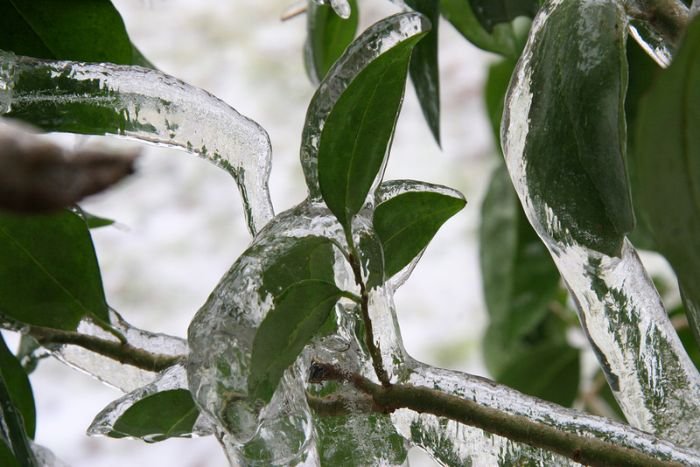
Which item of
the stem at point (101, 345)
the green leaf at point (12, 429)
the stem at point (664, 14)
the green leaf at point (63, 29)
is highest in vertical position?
the green leaf at point (63, 29)

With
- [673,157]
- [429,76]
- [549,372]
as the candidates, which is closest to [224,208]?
[549,372]

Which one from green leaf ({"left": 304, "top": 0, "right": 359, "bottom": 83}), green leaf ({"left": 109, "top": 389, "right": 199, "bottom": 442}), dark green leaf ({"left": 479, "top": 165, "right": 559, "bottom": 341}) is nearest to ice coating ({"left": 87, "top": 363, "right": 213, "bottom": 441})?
green leaf ({"left": 109, "top": 389, "right": 199, "bottom": 442})

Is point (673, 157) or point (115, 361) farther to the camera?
point (115, 361)

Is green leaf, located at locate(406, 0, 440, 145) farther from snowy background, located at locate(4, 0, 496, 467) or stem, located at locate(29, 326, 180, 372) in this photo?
snowy background, located at locate(4, 0, 496, 467)

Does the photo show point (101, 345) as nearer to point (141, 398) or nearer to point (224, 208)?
point (141, 398)

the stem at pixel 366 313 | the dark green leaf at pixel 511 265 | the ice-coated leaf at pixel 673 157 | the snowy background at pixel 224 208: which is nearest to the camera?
the ice-coated leaf at pixel 673 157

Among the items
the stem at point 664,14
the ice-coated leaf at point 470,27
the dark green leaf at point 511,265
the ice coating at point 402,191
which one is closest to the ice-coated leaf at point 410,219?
the ice coating at point 402,191

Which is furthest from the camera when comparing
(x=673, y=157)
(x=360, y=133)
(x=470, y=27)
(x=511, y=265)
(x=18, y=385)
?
(x=511, y=265)

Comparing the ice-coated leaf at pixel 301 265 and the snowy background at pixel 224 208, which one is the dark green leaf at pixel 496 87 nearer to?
the ice-coated leaf at pixel 301 265
